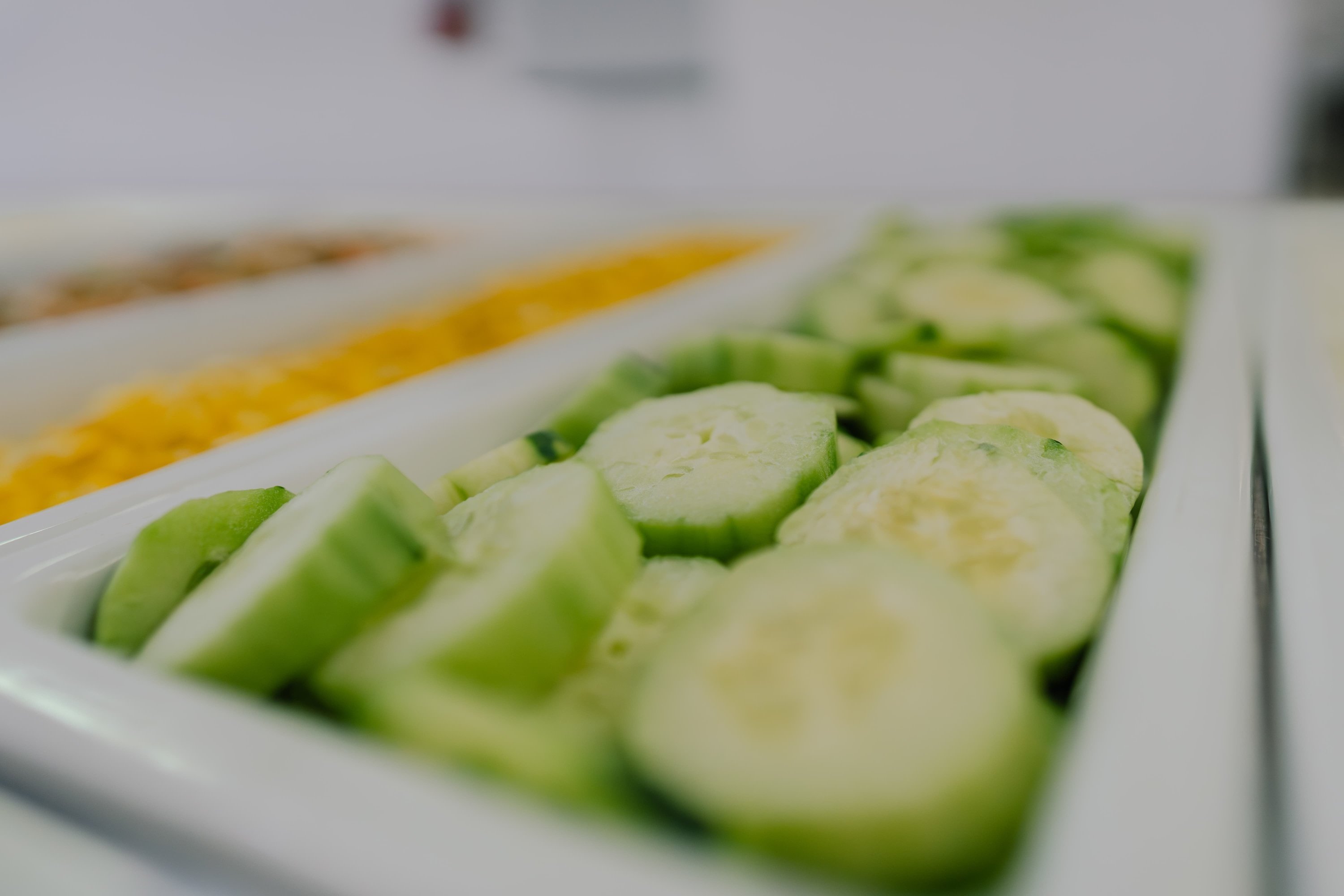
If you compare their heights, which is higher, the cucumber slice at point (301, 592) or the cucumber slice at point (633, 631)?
the cucumber slice at point (301, 592)

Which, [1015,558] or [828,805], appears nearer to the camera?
[828,805]

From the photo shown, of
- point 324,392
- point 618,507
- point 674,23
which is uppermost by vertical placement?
point 674,23

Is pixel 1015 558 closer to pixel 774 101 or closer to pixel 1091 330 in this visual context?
pixel 1091 330

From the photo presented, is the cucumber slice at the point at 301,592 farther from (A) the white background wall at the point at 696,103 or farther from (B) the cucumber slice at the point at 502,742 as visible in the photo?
(A) the white background wall at the point at 696,103

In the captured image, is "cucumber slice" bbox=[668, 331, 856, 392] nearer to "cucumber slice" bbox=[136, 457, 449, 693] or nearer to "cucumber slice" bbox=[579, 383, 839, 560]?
"cucumber slice" bbox=[579, 383, 839, 560]

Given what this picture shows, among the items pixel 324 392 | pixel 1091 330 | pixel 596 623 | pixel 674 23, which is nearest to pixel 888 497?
pixel 596 623

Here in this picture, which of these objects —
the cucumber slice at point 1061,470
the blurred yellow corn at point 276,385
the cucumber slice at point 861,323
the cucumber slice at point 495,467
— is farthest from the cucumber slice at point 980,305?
the blurred yellow corn at point 276,385
